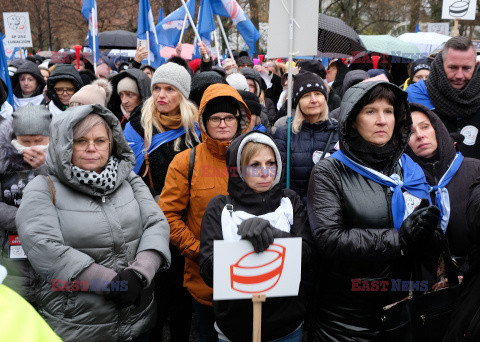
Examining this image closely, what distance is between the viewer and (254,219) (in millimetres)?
2172

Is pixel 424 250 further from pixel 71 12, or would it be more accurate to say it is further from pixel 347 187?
pixel 71 12

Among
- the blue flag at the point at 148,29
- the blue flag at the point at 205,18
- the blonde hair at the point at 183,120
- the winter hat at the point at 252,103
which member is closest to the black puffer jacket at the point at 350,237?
the blonde hair at the point at 183,120

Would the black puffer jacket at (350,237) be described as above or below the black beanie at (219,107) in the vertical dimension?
below

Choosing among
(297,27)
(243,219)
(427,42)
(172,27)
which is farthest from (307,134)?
(427,42)

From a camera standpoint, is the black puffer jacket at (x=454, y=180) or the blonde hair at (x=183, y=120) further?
the blonde hair at (x=183, y=120)

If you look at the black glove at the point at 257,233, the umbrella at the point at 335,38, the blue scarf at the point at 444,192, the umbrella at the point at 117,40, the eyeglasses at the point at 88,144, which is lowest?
the black glove at the point at 257,233

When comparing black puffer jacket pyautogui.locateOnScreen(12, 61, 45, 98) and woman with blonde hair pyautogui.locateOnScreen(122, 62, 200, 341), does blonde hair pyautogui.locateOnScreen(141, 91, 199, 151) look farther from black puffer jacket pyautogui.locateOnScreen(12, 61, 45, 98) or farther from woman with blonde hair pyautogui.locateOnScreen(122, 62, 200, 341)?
black puffer jacket pyautogui.locateOnScreen(12, 61, 45, 98)

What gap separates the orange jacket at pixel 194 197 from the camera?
2924 mm

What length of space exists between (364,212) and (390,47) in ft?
37.9

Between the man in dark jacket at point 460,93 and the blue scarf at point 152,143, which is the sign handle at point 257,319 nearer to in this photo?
the blue scarf at point 152,143

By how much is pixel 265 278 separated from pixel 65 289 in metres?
0.96

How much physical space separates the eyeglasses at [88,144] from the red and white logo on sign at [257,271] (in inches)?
38.1

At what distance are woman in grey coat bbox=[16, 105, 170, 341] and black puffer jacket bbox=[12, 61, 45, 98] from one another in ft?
15.2

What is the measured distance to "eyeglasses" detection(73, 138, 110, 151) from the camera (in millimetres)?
2370
